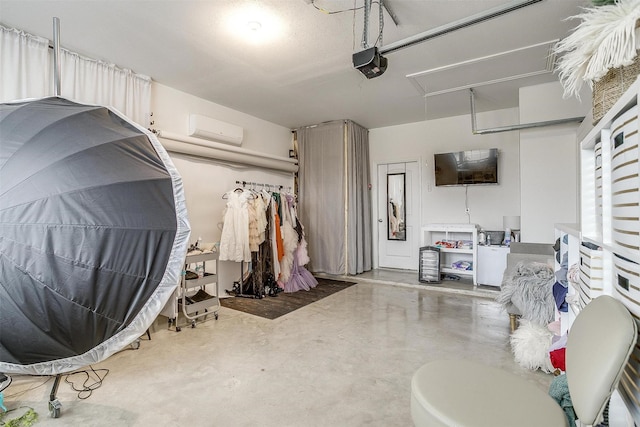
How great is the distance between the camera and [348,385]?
1992mm

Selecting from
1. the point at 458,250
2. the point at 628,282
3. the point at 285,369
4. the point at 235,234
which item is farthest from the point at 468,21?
the point at 458,250

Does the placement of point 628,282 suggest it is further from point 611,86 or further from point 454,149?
point 454,149

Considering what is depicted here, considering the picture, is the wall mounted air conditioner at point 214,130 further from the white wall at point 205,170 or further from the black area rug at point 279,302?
the black area rug at point 279,302

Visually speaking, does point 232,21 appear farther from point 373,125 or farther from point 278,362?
point 373,125

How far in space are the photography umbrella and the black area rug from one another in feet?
7.86

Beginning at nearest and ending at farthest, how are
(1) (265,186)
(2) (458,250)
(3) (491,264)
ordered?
1. (3) (491,264)
2. (2) (458,250)
3. (1) (265,186)

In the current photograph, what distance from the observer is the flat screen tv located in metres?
4.45

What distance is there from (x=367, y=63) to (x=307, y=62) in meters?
1.18

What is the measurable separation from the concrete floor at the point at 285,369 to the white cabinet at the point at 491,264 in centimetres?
90

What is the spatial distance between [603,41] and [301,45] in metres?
2.36

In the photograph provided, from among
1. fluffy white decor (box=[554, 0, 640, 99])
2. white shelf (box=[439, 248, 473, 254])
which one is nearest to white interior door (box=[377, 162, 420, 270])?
white shelf (box=[439, 248, 473, 254])

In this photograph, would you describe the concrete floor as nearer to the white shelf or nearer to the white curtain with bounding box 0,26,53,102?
the white shelf

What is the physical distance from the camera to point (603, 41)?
0.91 m

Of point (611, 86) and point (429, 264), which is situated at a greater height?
point (611, 86)
